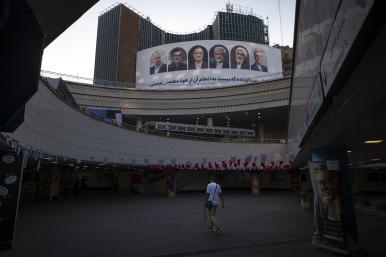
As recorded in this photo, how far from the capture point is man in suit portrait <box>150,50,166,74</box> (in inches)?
2511

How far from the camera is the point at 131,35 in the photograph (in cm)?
8194

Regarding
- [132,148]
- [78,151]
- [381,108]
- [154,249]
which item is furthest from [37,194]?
[381,108]

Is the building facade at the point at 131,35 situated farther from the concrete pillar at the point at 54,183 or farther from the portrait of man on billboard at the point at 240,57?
the concrete pillar at the point at 54,183

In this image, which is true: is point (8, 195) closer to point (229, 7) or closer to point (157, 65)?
point (157, 65)

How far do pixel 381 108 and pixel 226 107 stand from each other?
42853 mm

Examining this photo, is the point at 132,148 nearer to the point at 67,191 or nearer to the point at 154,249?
the point at 67,191

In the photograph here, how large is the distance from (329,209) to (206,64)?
5783cm

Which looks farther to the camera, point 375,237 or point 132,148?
point 132,148

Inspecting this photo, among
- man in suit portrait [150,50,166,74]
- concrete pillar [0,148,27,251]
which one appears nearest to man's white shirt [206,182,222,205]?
concrete pillar [0,148,27,251]

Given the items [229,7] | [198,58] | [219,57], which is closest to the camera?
[198,58]

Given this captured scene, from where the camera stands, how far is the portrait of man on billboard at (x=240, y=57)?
6406cm

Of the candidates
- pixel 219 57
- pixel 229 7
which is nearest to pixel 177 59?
pixel 219 57

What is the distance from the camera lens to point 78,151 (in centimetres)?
2125

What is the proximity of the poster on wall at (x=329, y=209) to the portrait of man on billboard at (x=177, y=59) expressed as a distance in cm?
5704
